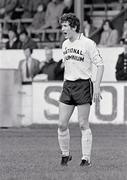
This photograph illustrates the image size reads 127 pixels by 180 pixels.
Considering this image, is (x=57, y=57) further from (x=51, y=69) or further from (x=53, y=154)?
(x=53, y=154)

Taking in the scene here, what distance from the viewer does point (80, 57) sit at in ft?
32.4

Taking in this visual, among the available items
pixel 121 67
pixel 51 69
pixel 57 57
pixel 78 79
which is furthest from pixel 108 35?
pixel 78 79

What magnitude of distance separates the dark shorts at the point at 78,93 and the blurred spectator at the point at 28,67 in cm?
998

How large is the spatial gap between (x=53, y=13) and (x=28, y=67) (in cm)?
397

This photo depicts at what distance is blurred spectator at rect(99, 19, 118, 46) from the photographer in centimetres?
2152

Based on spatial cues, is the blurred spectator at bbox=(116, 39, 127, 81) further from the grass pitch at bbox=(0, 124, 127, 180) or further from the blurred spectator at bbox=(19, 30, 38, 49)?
the blurred spectator at bbox=(19, 30, 38, 49)

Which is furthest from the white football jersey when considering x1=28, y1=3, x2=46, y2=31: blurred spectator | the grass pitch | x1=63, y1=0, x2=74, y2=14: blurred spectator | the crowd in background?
x1=28, y1=3, x2=46, y2=31: blurred spectator

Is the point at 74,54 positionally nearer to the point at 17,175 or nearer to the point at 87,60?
the point at 87,60

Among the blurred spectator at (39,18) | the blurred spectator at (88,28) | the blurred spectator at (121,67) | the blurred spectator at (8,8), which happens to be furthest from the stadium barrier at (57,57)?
the blurred spectator at (8,8)

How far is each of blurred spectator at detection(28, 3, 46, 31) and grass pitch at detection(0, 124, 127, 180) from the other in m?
6.20

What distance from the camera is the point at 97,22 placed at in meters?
24.2

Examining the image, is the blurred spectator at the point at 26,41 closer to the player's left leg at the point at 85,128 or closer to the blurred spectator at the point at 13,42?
the blurred spectator at the point at 13,42

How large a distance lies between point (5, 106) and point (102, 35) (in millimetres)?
4217

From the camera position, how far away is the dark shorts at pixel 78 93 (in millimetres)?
9852
